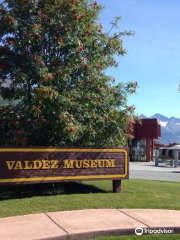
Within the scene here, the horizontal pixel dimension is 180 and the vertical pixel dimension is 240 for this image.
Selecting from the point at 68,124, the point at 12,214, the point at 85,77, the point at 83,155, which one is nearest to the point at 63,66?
the point at 85,77

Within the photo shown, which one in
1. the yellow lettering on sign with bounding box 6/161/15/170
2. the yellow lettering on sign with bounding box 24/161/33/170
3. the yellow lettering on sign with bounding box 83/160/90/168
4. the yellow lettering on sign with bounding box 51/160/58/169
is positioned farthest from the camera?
the yellow lettering on sign with bounding box 83/160/90/168

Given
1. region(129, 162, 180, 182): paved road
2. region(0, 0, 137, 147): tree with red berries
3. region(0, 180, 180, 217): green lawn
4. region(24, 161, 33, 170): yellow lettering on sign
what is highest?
region(0, 0, 137, 147): tree with red berries

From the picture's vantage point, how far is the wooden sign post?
8328 mm

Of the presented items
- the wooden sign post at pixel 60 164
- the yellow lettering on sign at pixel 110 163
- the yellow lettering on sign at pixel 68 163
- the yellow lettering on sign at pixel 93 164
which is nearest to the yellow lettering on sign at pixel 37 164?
the wooden sign post at pixel 60 164

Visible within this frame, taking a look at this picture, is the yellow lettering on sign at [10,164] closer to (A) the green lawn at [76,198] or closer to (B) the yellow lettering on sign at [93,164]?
(A) the green lawn at [76,198]

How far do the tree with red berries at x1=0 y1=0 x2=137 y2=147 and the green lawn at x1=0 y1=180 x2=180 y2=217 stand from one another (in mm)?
1432

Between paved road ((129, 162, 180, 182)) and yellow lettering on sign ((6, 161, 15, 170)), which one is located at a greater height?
yellow lettering on sign ((6, 161, 15, 170))

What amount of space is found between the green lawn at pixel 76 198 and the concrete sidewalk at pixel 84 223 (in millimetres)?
471

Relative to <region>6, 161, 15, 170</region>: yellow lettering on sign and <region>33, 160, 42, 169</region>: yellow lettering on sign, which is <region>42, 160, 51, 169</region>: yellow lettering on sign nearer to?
<region>33, 160, 42, 169</region>: yellow lettering on sign

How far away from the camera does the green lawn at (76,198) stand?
7656 millimetres

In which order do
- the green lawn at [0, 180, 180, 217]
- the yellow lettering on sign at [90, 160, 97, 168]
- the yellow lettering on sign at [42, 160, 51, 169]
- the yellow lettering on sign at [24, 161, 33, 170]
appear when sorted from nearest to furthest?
1. the green lawn at [0, 180, 180, 217]
2. the yellow lettering on sign at [24, 161, 33, 170]
3. the yellow lettering on sign at [42, 160, 51, 169]
4. the yellow lettering on sign at [90, 160, 97, 168]

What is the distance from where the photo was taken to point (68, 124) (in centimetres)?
880

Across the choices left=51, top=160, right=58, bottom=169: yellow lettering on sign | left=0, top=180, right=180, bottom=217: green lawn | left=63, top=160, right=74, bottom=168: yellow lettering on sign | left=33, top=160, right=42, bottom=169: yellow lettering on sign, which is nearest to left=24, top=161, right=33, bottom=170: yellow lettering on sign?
left=33, top=160, right=42, bottom=169: yellow lettering on sign

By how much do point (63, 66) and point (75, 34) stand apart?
1.14 meters
